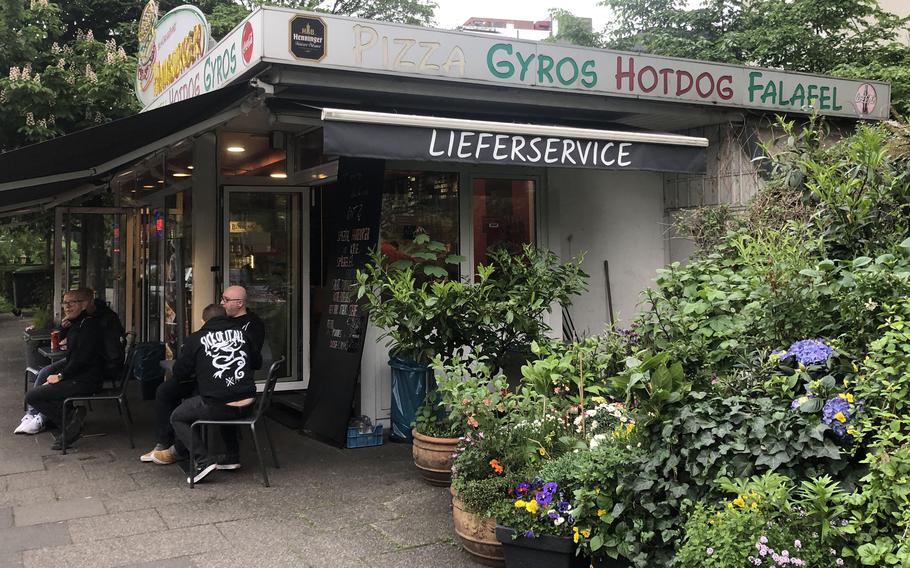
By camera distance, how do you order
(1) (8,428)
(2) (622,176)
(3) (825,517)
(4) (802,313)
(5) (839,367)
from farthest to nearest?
(2) (622,176)
(1) (8,428)
(4) (802,313)
(5) (839,367)
(3) (825,517)

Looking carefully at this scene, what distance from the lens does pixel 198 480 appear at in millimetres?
5664

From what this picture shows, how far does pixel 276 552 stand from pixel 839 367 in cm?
→ 305

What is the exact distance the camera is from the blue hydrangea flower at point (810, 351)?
3125 mm

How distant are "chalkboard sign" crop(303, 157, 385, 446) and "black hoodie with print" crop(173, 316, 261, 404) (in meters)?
1.05

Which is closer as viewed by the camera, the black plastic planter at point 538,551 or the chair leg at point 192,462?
the black plastic planter at point 538,551

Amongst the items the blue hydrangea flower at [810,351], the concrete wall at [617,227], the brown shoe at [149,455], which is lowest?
the brown shoe at [149,455]

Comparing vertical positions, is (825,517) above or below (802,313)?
below

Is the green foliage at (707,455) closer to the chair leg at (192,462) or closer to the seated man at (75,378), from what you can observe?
the chair leg at (192,462)

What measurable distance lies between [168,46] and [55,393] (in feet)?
13.1

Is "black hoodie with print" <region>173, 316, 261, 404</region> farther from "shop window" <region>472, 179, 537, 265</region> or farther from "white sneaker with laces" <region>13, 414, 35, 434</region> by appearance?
"shop window" <region>472, 179, 537, 265</region>

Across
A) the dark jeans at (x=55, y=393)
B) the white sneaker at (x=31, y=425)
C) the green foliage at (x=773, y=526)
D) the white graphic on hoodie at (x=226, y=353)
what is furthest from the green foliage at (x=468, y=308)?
the white sneaker at (x=31, y=425)

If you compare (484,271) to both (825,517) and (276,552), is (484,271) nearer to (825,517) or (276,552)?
(276,552)

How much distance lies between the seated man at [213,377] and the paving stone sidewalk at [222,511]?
41 cm

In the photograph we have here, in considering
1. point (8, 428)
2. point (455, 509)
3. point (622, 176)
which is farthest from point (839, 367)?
point (8, 428)
